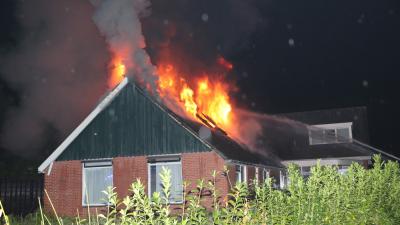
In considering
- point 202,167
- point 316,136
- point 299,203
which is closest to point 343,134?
point 316,136

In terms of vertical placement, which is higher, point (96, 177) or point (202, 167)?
point (202, 167)

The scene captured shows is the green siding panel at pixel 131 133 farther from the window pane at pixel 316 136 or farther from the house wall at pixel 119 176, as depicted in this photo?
the window pane at pixel 316 136

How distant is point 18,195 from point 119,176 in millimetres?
4315

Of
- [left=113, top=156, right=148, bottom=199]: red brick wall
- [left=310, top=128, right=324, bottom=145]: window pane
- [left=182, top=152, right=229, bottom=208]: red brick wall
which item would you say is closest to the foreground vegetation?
[left=182, top=152, right=229, bottom=208]: red brick wall

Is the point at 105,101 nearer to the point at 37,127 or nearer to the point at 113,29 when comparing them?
the point at 113,29

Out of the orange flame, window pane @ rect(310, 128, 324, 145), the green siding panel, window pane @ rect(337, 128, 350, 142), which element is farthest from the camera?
window pane @ rect(310, 128, 324, 145)

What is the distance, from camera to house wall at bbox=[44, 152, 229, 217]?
18.5 metres

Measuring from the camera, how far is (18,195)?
18.4 metres

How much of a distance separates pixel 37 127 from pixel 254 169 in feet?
93.5

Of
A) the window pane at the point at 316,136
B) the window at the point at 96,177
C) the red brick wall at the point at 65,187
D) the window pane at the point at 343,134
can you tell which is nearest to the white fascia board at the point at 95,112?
the red brick wall at the point at 65,187

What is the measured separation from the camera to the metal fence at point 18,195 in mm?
17906

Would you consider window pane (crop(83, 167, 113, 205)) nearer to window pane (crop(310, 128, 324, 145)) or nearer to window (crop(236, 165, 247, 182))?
window (crop(236, 165, 247, 182))

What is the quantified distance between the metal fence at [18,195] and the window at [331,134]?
69.3ft

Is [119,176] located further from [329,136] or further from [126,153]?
[329,136]
